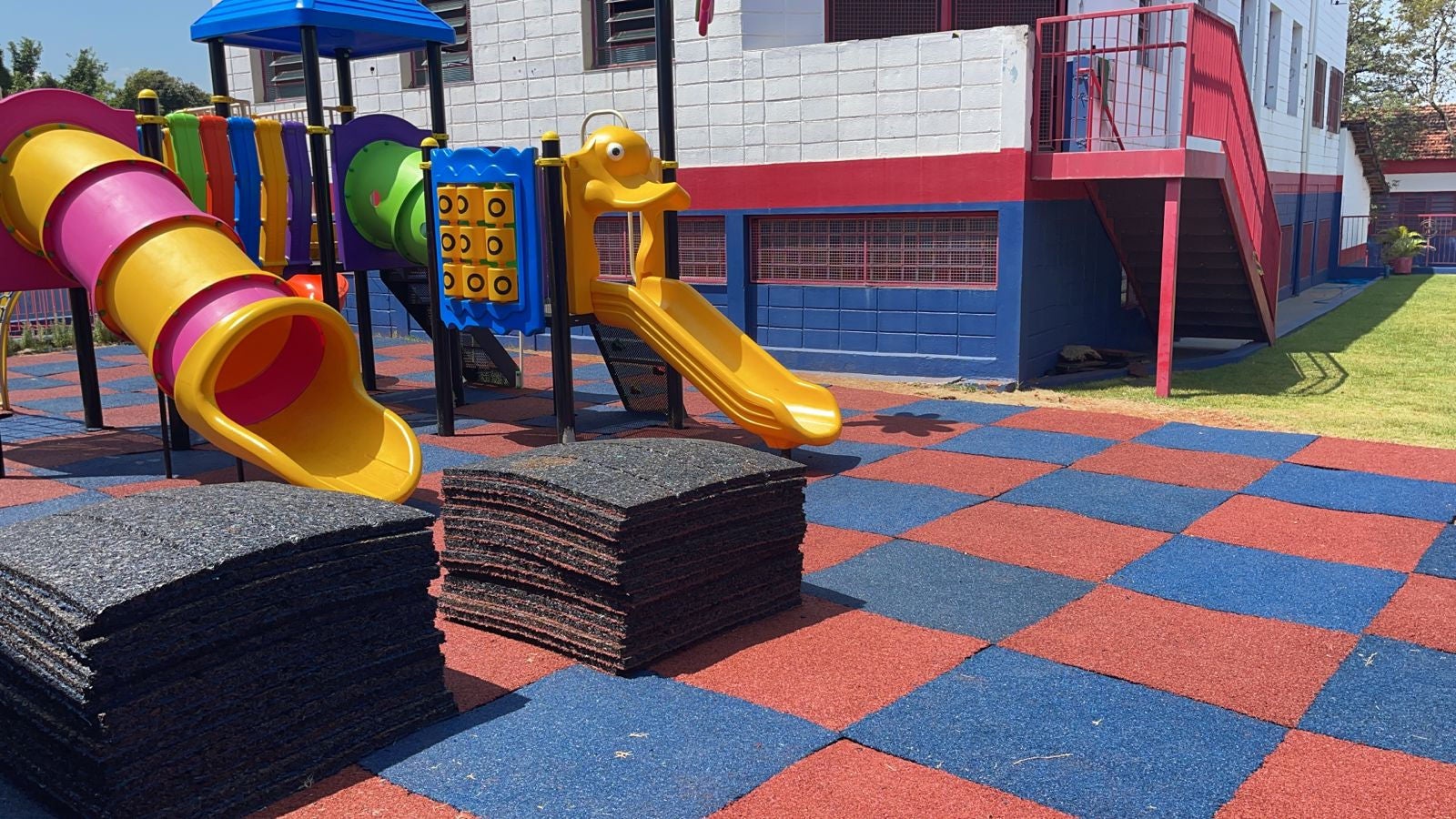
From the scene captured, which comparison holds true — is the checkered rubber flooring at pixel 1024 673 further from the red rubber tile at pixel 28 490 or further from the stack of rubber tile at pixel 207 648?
the stack of rubber tile at pixel 207 648

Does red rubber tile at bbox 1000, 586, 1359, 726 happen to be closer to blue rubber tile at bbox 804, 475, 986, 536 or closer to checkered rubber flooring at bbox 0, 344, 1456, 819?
checkered rubber flooring at bbox 0, 344, 1456, 819

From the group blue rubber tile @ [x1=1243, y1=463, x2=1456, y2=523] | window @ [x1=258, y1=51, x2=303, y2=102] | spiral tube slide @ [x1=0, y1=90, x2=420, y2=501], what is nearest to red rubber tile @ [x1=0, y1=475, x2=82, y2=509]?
spiral tube slide @ [x1=0, y1=90, x2=420, y2=501]

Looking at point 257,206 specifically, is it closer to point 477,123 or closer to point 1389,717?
point 477,123

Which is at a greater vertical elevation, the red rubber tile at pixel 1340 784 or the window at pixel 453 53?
the window at pixel 453 53

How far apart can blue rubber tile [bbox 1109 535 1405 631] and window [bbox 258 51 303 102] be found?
1544 cm

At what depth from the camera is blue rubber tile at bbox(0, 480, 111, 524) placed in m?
7.63

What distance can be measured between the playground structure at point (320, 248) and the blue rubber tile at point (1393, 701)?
424 centimetres

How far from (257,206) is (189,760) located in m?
7.51

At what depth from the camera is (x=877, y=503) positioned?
8.09 metres

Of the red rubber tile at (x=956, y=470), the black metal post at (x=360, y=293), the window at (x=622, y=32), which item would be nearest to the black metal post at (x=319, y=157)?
the black metal post at (x=360, y=293)

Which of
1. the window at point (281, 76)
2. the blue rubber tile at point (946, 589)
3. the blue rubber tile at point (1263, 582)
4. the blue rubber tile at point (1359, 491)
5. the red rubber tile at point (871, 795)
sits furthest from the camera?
the window at point (281, 76)

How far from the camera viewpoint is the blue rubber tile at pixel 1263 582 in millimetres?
5922

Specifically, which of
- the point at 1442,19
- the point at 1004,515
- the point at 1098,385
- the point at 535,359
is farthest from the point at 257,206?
the point at 1442,19

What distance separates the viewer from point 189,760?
3.89 m
